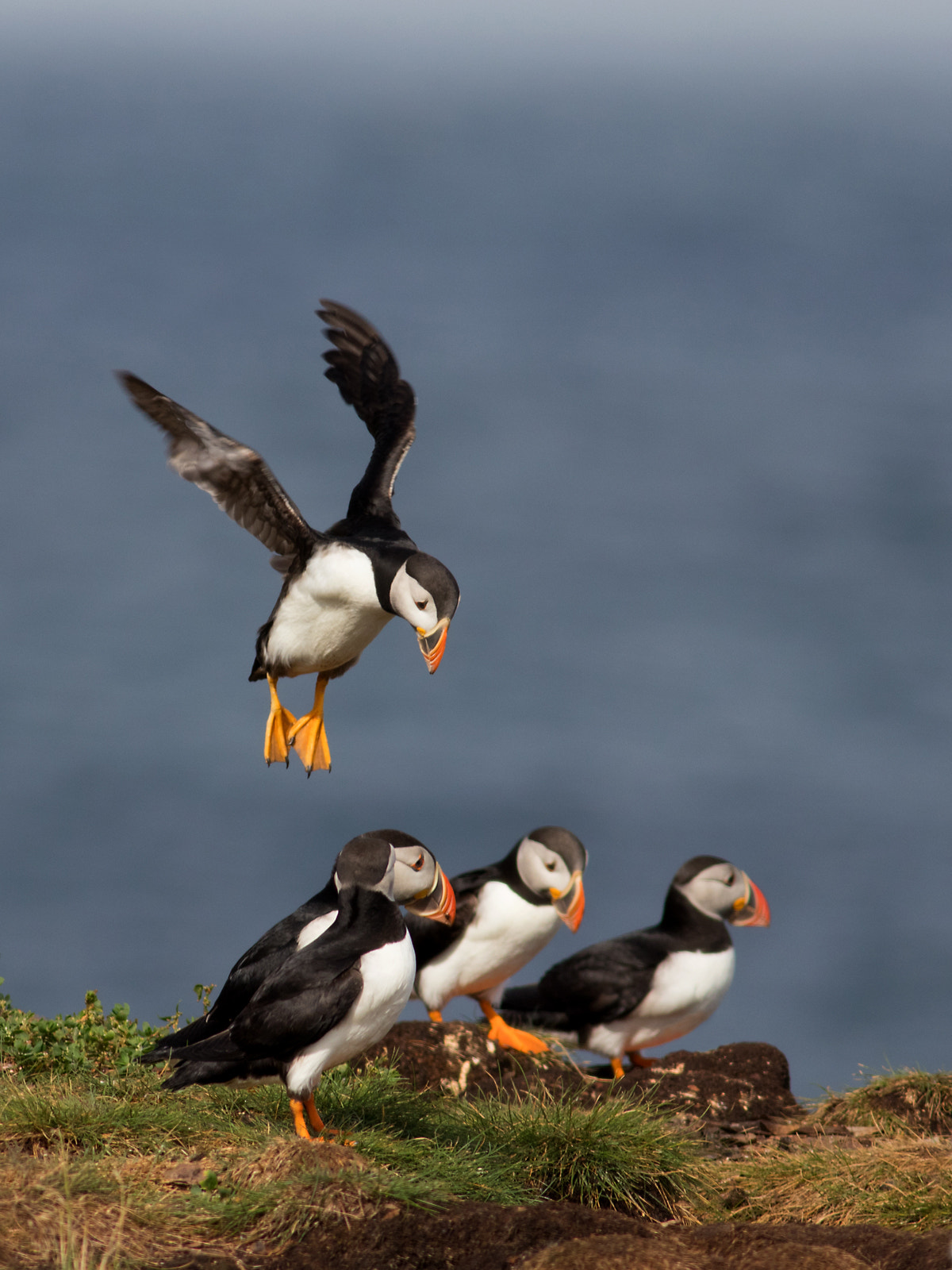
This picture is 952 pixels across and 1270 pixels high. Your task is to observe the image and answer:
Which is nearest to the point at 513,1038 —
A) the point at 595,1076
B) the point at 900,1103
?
the point at 595,1076

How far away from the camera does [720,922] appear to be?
10.4 meters

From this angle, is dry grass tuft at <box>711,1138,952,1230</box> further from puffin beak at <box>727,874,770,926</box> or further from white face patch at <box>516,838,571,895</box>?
puffin beak at <box>727,874,770,926</box>

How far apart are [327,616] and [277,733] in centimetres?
69

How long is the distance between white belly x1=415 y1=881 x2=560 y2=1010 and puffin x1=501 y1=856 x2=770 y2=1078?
0.53 m

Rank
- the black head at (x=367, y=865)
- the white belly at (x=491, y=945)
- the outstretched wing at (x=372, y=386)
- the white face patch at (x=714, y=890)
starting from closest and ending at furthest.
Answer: the black head at (x=367, y=865)
the outstretched wing at (x=372, y=386)
the white belly at (x=491, y=945)
the white face patch at (x=714, y=890)

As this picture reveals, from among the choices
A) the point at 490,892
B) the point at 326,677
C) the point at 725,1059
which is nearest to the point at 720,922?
the point at 725,1059

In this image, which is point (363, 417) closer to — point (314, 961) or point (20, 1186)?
point (314, 961)

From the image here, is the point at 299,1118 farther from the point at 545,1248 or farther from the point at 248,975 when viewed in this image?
the point at 545,1248

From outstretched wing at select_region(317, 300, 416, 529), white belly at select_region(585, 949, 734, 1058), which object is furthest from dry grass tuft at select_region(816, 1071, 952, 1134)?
outstretched wing at select_region(317, 300, 416, 529)

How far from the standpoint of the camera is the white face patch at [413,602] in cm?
682

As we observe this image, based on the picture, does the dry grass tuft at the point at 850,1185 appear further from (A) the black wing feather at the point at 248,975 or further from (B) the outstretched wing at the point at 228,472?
(B) the outstretched wing at the point at 228,472

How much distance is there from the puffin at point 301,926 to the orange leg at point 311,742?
113 cm

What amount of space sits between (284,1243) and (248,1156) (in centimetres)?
53

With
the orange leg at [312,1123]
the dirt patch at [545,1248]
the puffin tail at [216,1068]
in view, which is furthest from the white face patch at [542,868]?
the dirt patch at [545,1248]
